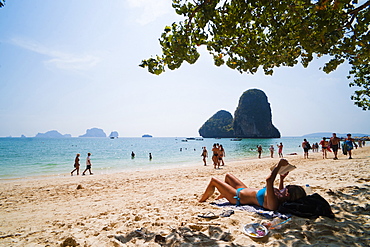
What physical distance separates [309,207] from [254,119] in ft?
433

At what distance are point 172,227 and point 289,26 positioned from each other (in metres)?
5.22

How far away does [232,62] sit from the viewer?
241 inches

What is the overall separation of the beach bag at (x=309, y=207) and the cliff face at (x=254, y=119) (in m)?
130

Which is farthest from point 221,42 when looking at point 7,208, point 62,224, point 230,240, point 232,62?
point 7,208

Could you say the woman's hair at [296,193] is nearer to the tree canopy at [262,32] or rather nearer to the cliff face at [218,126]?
the tree canopy at [262,32]

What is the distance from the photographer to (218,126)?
541 feet

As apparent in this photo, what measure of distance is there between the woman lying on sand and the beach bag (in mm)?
134

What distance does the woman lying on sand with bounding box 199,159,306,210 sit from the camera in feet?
12.2

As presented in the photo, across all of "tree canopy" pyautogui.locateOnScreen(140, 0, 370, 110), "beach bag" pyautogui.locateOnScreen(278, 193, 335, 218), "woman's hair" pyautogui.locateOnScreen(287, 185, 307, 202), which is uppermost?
"tree canopy" pyautogui.locateOnScreen(140, 0, 370, 110)

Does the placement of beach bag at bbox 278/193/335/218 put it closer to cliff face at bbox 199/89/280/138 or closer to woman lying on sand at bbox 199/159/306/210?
woman lying on sand at bbox 199/159/306/210

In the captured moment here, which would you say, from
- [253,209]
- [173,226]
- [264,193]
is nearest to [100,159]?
[173,226]

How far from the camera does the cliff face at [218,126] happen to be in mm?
157175

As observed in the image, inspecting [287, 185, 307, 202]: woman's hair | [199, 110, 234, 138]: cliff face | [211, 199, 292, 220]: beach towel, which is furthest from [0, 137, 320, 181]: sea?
[199, 110, 234, 138]: cliff face

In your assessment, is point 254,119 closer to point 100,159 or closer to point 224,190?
point 100,159
